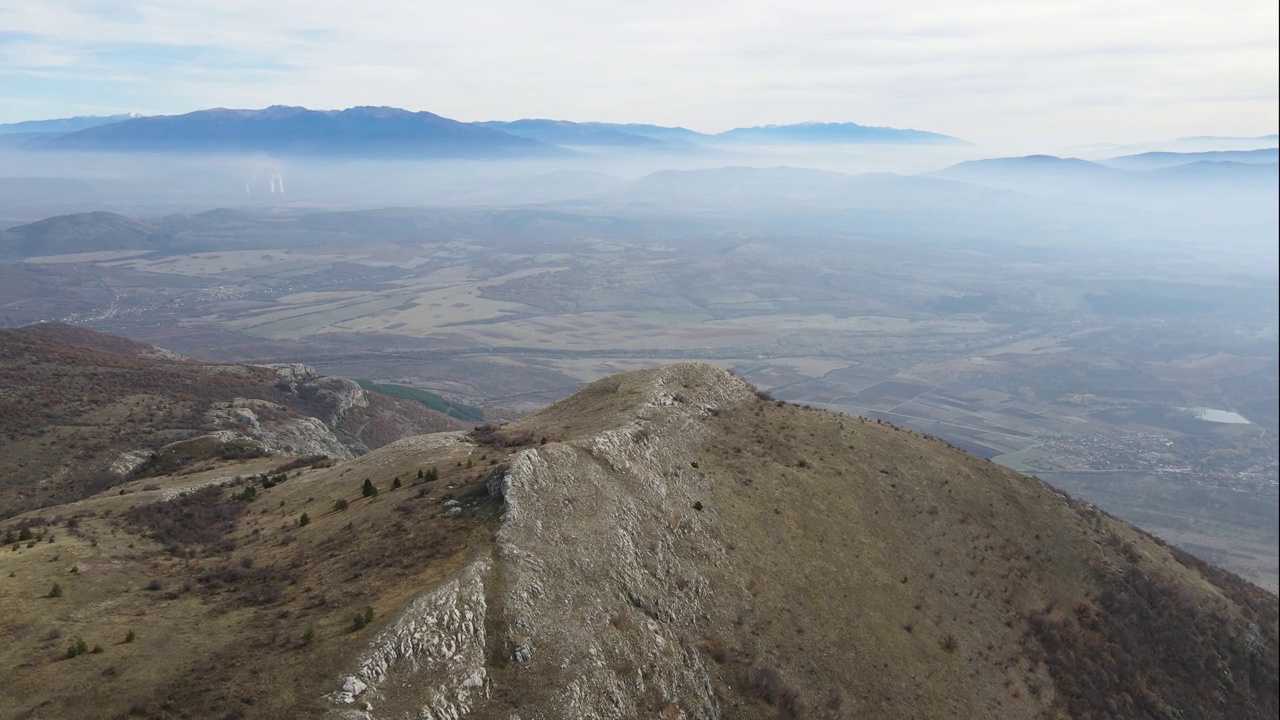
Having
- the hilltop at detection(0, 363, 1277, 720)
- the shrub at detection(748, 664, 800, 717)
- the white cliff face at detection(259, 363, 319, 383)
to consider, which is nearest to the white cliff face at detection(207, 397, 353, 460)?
the hilltop at detection(0, 363, 1277, 720)

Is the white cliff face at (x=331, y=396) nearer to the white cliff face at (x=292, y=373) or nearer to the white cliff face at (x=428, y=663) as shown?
the white cliff face at (x=292, y=373)

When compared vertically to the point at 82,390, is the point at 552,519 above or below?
above

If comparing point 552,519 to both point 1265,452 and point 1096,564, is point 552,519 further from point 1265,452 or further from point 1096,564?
point 1265,452

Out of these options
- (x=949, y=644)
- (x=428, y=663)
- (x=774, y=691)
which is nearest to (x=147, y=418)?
(x=428, y=663)

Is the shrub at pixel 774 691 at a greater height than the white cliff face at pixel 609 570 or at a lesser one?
lesser

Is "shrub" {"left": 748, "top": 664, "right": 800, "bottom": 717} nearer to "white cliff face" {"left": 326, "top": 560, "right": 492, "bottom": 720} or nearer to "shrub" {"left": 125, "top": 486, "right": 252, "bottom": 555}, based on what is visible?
"white cliff face" {"left": 326, "top": 560, "right": 492, "bottom": 720}

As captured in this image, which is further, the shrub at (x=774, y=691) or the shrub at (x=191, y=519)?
the shrub at (x=191, y=519)

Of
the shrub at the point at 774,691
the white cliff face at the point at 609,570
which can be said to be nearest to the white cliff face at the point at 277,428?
the white cliff face at the point at 609,570

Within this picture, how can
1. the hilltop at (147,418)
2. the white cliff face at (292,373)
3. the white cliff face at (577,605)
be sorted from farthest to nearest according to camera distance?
the white cliff face at (292,373)
the hilltop at (147,418)
the white cliff face at (577,605)

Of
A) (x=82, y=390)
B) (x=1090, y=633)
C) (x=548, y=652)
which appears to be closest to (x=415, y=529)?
(x=548, y=652)
